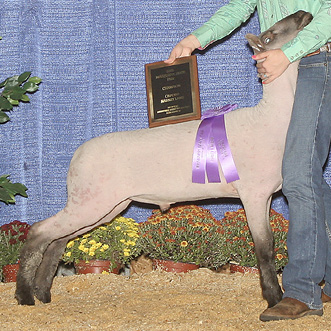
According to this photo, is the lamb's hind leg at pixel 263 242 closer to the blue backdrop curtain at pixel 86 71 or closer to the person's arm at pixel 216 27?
the person's arm at pixel 216 27

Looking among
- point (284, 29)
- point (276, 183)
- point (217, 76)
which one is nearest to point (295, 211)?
point (276, 183)

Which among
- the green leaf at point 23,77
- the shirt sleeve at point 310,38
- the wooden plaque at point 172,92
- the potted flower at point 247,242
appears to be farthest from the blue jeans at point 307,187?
the green leaf at point 23,77

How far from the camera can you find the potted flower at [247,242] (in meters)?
4.05

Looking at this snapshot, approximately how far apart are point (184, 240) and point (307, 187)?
61.3 inches

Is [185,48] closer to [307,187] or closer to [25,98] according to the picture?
[307,187]

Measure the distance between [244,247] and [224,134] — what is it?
138 cm

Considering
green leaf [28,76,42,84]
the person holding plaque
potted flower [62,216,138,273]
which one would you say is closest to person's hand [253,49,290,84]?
the person holding plaque

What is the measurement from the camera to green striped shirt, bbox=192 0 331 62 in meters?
2.67

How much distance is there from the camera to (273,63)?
2746mm

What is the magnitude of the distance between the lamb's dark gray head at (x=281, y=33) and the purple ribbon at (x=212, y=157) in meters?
0.52

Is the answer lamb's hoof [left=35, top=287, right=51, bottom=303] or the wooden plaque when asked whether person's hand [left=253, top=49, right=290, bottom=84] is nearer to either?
the wooden plaque

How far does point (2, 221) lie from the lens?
15.3 feet

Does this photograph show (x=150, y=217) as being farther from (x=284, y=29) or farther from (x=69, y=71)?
(x=284, y=29)

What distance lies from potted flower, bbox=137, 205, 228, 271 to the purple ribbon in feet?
3.72
